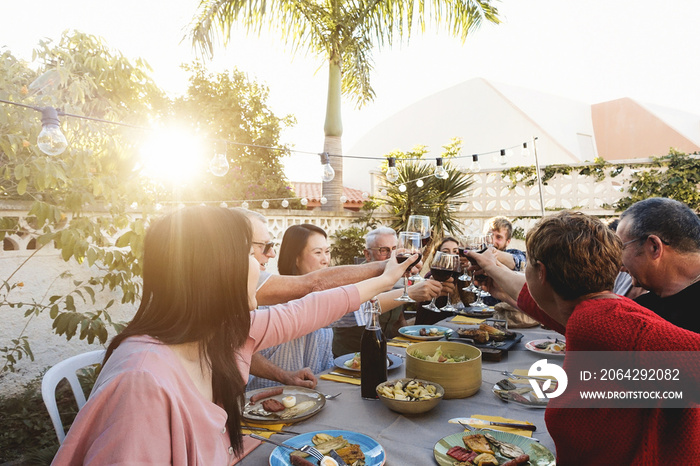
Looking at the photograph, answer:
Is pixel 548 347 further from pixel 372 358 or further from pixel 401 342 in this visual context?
pixel 372 358

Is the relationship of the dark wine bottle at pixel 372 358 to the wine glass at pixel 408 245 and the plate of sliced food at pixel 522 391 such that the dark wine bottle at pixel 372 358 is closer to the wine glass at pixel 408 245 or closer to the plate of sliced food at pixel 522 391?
the wine glass at pixel 408 245

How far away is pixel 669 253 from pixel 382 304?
4.90ft

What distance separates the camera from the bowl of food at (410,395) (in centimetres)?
152

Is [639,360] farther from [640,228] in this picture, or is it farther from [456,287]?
[456,287]

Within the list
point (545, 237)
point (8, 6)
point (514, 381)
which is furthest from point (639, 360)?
point (8, 6)

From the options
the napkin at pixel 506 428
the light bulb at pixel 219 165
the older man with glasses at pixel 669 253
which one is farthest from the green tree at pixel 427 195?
the napkin at pixel 506 428

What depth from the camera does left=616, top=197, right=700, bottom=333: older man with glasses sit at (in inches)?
73.0

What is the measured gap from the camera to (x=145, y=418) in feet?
3.03

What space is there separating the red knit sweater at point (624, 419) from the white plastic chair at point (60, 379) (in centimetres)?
179

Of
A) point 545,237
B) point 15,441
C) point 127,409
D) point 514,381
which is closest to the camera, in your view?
point 127,409

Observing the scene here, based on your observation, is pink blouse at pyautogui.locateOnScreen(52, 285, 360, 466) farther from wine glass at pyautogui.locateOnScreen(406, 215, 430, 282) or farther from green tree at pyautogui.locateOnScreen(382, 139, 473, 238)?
green tree at pyautogui.locateOnScreen(382, 139, 473, 238)

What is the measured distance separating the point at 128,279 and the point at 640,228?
3504mm

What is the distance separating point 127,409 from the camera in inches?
35.9

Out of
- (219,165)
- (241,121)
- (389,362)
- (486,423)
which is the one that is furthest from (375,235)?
(241,121)
